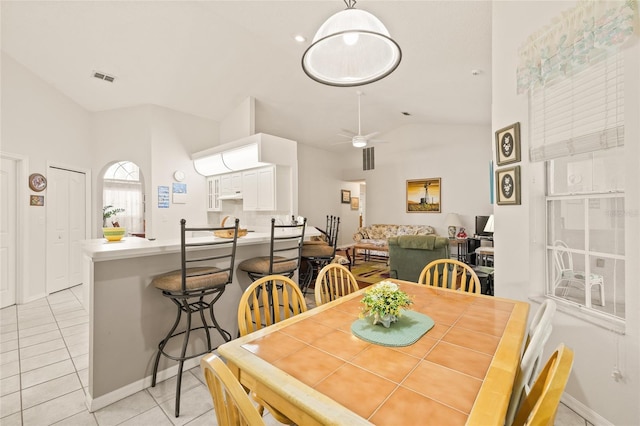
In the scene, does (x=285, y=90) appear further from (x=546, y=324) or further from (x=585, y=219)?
(x=546, y=324)

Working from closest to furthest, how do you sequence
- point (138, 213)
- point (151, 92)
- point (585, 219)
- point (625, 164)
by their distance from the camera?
point (625, 164) < point (585, 219) < point (151, 92) < point (138, 213)

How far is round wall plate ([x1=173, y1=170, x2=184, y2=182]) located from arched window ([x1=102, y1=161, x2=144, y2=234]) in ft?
13.5

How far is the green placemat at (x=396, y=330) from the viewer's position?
117 centimetres

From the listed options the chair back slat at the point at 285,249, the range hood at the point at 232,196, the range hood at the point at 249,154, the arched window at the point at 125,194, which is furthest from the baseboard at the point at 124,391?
the arched window at the point at 125,194

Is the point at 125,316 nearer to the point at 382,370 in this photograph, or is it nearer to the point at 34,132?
the point at 382,370

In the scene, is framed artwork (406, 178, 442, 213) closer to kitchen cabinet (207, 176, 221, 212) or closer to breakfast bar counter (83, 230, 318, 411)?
kitchen cabinet (207, 176, 221, 212)

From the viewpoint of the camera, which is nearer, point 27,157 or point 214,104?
point 27,157

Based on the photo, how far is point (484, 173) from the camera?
21.0ft

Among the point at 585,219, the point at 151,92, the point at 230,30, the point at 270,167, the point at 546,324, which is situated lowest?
the point at 546,324

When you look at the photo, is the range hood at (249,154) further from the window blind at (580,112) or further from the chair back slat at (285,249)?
the window blind at (580,112)

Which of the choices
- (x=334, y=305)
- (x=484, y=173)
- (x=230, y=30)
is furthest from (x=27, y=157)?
(x=484, y=173)

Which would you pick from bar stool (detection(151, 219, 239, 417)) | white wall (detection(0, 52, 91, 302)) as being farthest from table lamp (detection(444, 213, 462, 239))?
white wall (detection(0, 52, 91, 302))

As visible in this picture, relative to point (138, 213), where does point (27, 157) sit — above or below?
above

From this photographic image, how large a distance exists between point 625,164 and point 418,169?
5.91m
